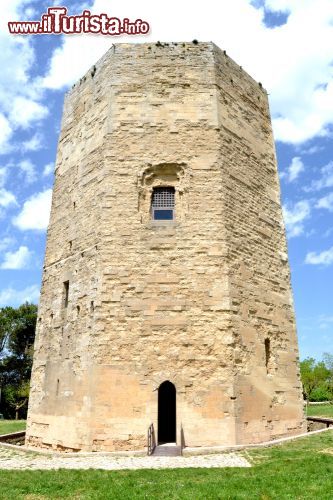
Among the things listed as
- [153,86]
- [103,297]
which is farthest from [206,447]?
[153,86]

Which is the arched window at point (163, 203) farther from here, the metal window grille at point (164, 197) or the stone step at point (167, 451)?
the stone step at point (167, 451)

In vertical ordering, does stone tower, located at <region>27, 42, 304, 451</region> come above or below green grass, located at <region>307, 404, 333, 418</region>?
above

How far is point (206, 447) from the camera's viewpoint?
983 cm

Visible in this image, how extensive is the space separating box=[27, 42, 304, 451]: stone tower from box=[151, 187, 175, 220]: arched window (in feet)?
0.13

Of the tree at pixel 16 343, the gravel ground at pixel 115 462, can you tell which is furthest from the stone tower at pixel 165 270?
the tree at pixel 16 343

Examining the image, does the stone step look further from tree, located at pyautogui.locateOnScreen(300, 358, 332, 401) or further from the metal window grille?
tree, located at pyautogui.locateOnScreen(300, 358, 332, 401)

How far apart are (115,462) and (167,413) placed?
13.9ft

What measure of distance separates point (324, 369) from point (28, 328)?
2568 centimetres

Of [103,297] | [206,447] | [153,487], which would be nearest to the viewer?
Result: [153,487]

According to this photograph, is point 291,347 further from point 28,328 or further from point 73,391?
point 28,328

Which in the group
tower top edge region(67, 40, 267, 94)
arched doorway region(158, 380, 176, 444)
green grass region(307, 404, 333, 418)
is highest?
tower top edge region(67, 40, 267, 94)

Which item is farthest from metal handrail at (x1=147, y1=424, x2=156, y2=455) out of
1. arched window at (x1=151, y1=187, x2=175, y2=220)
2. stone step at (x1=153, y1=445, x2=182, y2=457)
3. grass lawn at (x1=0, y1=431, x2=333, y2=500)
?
arched window at (x1=151, y1=187, x2=175, y2=220)

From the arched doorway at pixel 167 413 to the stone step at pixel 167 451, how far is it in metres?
2.11

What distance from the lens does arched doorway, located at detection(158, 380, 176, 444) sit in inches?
488
